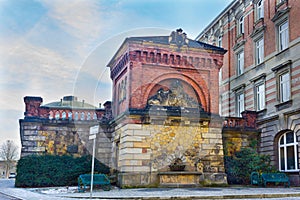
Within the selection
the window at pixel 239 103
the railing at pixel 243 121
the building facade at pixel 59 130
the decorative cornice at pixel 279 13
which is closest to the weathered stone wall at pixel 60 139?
the building facade at pixel 59 130

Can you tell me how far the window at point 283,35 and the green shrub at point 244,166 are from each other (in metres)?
6.75

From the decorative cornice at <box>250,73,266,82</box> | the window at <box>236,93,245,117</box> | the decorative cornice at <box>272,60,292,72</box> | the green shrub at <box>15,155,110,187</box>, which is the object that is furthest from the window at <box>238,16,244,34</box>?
the green shrub at <box>15,155,110,187</box>

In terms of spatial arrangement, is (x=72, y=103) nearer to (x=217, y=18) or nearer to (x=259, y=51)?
(x=259, y=51)

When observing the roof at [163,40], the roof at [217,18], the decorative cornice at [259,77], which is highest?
the roof at [217,18]

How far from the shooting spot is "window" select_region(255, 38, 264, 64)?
25.6 meters

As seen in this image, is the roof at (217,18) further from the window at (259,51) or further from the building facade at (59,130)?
the building facade at (59,130)

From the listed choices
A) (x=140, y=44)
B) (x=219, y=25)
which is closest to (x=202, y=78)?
(x=140, y=44)

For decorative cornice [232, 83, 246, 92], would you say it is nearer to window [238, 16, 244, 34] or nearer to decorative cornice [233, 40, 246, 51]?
decorative cornice [233, 40, 246, 51]

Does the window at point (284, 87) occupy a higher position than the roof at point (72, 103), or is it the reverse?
the window at point (284, 87)

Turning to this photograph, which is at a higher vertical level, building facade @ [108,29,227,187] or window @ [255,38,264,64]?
window @ [255,38,264,64]

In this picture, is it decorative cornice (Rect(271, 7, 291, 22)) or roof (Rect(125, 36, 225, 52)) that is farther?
decorative cornice (Rect(271, 7, 291, 22))

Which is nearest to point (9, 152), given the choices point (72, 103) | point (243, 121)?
point (72, 103)

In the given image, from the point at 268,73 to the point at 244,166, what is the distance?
20.6 ft

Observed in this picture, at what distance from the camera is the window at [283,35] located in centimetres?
2272
